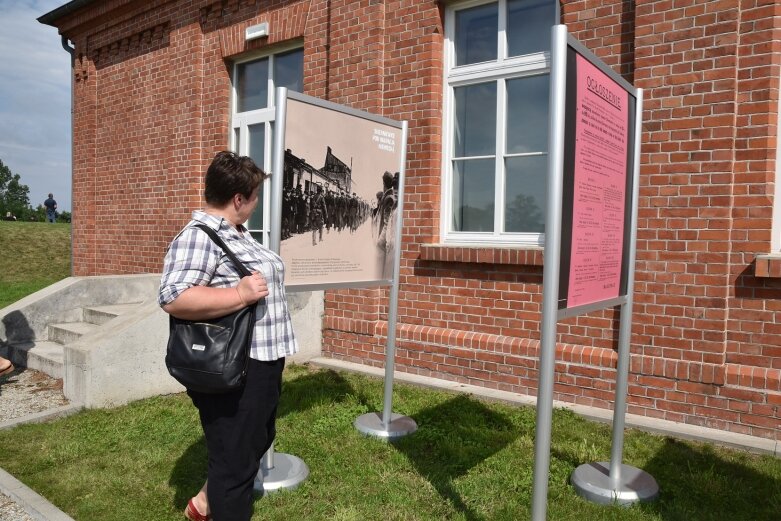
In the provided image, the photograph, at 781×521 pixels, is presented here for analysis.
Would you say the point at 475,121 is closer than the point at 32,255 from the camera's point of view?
Yes

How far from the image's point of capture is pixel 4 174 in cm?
10350

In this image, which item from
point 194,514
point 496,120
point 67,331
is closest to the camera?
point 194,514

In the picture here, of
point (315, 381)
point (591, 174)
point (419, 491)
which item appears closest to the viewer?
point (591, 174)

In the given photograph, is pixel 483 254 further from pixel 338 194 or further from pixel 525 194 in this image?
pixel 338 194

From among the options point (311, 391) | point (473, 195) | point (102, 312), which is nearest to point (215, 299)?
point (311, 391)

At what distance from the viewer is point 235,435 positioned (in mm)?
2619

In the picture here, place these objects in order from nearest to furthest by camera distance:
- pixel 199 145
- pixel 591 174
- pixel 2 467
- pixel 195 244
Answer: pixel 195 244 → pixel 591 174 → pixel 2 467 → pixel 199 145

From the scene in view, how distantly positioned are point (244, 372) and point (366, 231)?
2.09 metres

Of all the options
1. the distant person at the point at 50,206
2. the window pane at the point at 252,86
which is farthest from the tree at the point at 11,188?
the window pane at the point at 252,86

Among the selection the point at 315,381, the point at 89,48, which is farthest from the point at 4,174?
the point at 315,381

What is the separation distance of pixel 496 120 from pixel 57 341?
562cm

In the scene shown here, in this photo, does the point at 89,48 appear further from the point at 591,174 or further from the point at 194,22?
the point at 591,174

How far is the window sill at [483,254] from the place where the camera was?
5.40m

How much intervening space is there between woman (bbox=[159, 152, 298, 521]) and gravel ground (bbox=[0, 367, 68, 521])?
342 cm
